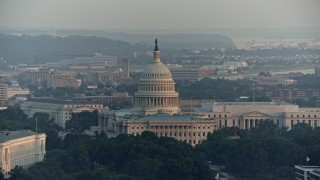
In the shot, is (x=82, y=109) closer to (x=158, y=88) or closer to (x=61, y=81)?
(x=158, y=88)

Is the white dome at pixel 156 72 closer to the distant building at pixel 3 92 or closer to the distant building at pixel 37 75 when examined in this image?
the distant building at pixel 3 92

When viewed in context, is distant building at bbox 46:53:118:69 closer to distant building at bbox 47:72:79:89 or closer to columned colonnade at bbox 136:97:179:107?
distant building at bbox 47:72:79:89

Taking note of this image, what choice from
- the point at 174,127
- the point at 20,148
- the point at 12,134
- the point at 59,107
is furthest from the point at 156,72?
the point at 20,148

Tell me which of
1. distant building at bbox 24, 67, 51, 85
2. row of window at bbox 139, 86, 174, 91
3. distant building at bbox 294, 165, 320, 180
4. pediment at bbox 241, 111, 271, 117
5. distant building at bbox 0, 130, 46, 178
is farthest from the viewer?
distant building at bbox 24, 67, 51, 85

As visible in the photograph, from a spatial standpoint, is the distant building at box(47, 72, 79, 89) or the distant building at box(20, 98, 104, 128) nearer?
the distant building at box(20, 98, 104, 128)

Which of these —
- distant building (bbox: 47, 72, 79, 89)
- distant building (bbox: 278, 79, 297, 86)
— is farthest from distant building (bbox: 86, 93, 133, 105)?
distant building (bbox: 278, 79, 297, 86)

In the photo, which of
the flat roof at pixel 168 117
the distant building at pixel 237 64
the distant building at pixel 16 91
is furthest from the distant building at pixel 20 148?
the distant building at pixel 237 64
